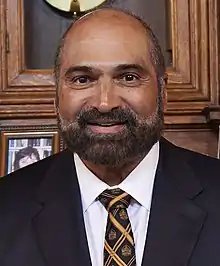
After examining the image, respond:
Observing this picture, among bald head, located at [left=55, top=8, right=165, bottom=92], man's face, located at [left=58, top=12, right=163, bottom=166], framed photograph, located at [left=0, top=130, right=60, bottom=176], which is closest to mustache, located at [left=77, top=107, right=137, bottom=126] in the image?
man's face, located at [left=58, top=12, right=163, bottom=166]

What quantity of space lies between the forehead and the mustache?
0.08 m

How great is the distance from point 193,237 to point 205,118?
606 millimetres

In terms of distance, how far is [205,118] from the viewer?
1.55 m

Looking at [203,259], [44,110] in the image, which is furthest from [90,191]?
[44,110]

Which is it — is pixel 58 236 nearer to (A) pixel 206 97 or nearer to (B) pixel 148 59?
(B) pixel 148 59

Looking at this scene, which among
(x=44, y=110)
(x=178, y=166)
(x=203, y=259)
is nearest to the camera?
(x=203, y=259)

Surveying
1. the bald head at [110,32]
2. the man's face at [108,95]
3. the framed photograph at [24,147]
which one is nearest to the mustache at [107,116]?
the man's face at [108,95]

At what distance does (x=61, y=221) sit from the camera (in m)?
1.04

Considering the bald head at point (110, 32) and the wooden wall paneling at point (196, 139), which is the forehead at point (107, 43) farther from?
the wooden wall paneling at point (196, 139)

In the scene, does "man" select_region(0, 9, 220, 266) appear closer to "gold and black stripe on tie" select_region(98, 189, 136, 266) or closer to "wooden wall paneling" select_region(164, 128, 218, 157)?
"gold and black stripe on tie" select_region(98, 189, 136, 266)

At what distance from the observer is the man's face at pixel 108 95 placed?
100 cm

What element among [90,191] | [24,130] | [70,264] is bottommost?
[70,264]

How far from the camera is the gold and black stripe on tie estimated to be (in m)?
0.98

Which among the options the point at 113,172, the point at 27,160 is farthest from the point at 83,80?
the point at 27,160
